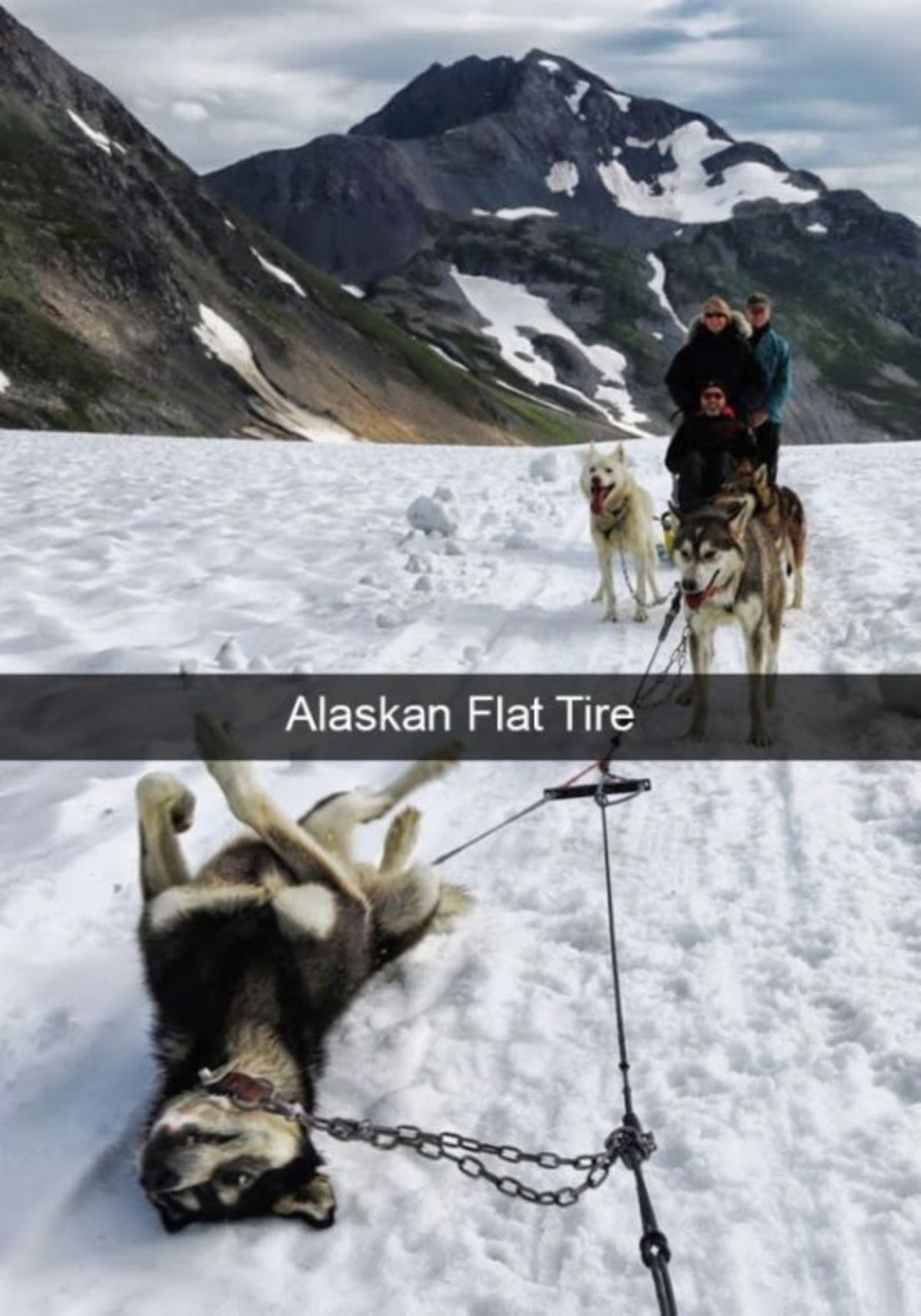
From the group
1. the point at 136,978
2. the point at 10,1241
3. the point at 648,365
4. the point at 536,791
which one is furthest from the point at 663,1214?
the point at 648,365

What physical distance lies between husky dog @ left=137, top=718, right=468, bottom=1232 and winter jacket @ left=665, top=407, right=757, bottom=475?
6.18m

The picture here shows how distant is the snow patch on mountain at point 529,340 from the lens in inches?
5787

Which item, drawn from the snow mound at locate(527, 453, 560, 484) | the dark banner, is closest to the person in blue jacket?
the dark banner

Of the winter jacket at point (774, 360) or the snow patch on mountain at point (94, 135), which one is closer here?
the winter jacket at point (774, 360)

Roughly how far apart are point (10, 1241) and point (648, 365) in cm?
16297

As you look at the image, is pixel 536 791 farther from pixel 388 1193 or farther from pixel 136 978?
pixel 388 1193

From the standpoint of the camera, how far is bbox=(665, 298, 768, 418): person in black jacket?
9.33m

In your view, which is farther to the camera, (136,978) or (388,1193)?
(136,978)

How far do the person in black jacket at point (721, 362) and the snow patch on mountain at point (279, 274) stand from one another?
103m

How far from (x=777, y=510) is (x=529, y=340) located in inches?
6141

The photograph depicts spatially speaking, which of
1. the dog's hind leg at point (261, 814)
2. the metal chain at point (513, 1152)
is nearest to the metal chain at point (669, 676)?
the dog's hind leg at point (261, 814)

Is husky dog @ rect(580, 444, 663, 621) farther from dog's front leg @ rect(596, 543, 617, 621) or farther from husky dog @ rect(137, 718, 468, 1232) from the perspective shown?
husky dog @ rect(137, 718, 468, 1232)

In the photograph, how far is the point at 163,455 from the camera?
22.5 m

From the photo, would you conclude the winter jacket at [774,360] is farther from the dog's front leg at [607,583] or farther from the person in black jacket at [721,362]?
the dog's front leg at [607,583]
